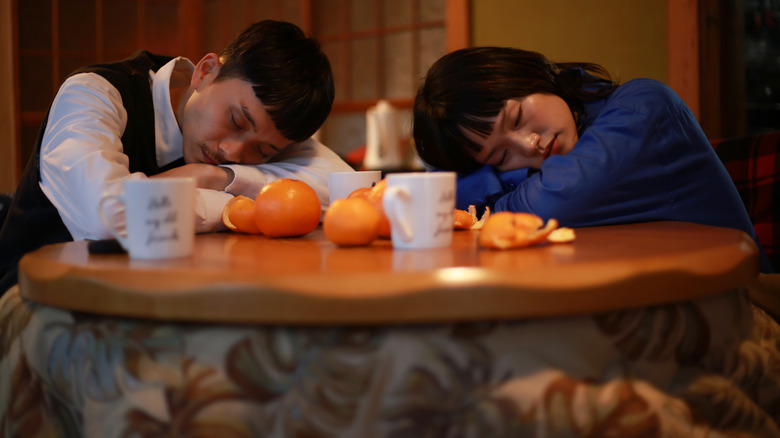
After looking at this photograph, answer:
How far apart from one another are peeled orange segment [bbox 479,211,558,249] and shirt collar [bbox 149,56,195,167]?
998mm

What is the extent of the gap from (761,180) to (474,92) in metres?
0.78

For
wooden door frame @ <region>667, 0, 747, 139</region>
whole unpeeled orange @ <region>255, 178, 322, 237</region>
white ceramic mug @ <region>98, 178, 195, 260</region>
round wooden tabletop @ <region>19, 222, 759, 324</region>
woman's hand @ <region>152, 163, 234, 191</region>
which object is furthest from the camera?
wooden door frame @ <region>667, 0, 747, 139</region>

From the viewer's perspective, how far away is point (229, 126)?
4.84ft

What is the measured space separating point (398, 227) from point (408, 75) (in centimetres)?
357

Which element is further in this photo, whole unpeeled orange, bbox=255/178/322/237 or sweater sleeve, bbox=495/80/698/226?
sweater sleeve, bbox=495/80/698/226

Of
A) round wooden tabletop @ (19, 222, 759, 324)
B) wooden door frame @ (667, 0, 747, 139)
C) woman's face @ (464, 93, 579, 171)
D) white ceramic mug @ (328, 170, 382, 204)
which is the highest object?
wooden door frame @ (667, 0, 747, 139)

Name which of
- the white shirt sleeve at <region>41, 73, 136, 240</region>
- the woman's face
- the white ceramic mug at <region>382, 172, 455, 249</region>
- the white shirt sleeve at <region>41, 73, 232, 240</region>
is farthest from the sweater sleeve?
the white shirt sleeve at <region>41, 73, 136, 240</region>

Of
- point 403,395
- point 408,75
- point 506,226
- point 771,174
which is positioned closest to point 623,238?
point 506,226

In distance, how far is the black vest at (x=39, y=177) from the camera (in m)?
1.40

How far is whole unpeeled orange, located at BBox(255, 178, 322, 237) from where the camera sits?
1.04m

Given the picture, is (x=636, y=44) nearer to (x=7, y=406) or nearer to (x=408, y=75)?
(x=408, y=75)

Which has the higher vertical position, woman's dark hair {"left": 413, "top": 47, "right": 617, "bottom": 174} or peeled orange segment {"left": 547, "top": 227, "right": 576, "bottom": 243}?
woman's dark hair {"left": 413, "top": 47, "right": 617, "bottom": 174}

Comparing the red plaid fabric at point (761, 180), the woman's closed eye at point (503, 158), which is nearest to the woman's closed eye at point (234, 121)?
the woman's closed eye at point (503, 158)

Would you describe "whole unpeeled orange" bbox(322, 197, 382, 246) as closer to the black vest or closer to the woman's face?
the woman's face
